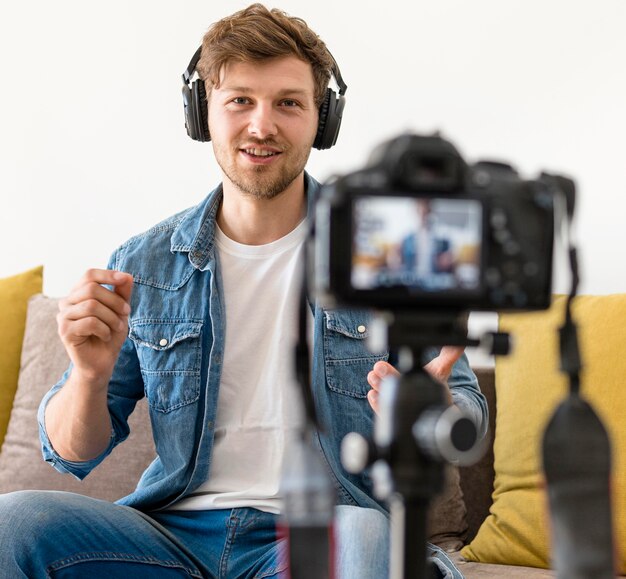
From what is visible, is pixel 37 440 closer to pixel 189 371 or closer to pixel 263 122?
pixel 189 371

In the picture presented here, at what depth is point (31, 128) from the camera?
2.39m

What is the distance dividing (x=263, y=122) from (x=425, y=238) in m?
0.98

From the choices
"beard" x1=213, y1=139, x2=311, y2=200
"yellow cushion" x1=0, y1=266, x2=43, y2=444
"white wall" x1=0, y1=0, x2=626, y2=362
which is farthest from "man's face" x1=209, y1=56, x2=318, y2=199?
"yellow cushion" x1=0, y1=266, x2=43, y2=444

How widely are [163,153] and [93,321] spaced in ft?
4.00

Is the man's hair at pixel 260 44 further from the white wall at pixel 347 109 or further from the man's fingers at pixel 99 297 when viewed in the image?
the man's fingers at pixel 99 297

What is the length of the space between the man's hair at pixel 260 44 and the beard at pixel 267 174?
5.2 inches

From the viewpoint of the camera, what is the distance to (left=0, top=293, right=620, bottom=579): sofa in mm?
1753

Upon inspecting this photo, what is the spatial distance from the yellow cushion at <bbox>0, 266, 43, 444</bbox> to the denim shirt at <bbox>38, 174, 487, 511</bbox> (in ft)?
2.09

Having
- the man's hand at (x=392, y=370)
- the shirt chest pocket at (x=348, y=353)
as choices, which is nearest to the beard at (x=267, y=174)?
the shirt chest pocket at (x=348, y=353)

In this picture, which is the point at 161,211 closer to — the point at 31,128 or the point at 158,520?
the point at 31,128

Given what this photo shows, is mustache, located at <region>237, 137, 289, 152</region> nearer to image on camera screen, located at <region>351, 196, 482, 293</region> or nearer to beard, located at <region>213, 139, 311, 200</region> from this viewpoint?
beard, located at <region>213, 139, 311, 200</region>

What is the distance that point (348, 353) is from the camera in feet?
4.79

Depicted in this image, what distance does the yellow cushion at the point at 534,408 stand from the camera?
1.57m

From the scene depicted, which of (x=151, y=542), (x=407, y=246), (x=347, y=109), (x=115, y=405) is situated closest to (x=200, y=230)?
(x=115, y=405)
